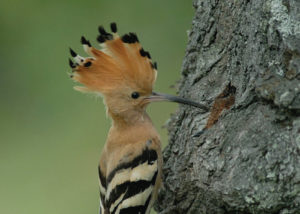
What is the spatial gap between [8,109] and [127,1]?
112 cm

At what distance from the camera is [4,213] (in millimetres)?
4004

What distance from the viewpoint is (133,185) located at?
3.28 metres

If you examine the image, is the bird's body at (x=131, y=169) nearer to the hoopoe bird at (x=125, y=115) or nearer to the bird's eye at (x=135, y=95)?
the hoopoe bird at (x=125, y=115)

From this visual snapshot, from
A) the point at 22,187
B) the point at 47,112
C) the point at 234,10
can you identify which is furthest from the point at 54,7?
the point at 234,10

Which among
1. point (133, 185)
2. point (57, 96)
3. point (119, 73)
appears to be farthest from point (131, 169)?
point (57, 96)

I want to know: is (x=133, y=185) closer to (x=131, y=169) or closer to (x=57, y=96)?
(x=131, y=169)

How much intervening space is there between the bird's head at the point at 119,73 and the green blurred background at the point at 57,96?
704mm

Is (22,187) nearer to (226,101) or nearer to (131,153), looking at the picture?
(131,153)

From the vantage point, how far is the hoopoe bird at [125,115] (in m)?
3.29

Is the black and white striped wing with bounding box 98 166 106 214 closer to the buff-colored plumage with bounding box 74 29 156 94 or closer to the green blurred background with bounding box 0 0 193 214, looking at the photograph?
A: the buff-colored plumage with bounding box 74 29 156 94

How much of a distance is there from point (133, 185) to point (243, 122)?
717 millimetres

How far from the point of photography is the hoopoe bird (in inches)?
129

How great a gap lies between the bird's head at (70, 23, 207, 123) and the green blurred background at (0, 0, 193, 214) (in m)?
0.70

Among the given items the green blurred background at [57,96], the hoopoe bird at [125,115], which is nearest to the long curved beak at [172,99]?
the hoopoe bird at [125,115]
